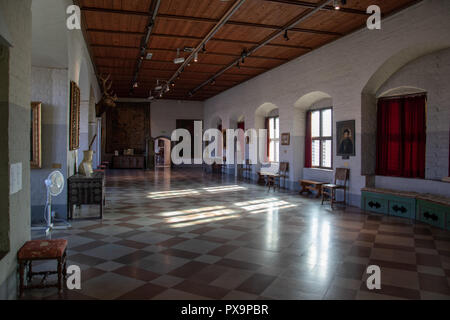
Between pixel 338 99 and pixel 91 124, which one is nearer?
pixel 338 99

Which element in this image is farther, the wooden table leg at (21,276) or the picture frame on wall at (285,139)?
the picture frame on wall at (285,139)

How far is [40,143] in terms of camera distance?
681cm

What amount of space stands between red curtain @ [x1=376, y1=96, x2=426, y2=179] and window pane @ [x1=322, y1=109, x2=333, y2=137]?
2590mm

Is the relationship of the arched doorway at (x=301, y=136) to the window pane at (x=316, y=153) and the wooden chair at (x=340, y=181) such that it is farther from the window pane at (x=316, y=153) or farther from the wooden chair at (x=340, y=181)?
the wooden chair at (x=340, y=181)

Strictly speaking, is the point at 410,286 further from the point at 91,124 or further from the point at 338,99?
the point at 91,124

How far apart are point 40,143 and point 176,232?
3256 mm

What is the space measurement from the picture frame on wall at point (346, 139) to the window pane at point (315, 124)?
2284 mm

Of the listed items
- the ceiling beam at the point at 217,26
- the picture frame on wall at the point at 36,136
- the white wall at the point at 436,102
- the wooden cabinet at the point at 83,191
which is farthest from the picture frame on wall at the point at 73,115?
the white wall at the point at 436,102

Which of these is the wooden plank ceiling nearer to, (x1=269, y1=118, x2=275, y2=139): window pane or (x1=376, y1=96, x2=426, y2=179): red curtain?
(x1=376, y1=96, x2=426, y2=179): red curtain

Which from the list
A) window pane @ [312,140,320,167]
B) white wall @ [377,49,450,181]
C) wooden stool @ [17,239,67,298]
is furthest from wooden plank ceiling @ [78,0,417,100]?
wooden stool @ [17,239,67,298]

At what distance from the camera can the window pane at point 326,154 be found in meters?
11.9

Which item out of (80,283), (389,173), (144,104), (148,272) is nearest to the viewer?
Answer: (80,283)

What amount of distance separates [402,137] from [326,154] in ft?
11.3
